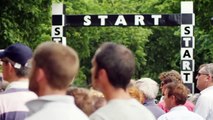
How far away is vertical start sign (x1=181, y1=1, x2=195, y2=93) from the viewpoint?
16.8 metres

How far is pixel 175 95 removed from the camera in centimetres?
730

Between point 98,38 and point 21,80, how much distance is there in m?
36.8

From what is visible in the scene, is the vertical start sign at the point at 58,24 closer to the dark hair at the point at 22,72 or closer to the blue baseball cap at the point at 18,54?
the blue baseball cap at the point at 18,54

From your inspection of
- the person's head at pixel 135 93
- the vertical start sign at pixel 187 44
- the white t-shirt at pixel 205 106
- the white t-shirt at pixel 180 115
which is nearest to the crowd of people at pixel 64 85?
the white t-shirt at pixel 180 115

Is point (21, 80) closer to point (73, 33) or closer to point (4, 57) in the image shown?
point (4, 57)

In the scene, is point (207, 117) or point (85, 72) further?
point (85, 72)

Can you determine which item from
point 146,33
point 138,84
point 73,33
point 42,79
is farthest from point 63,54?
point 146,33

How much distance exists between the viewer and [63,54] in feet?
13.0

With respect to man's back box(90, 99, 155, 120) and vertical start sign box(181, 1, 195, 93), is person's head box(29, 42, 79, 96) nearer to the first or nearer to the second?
man's back box(90, 99, 155, 120)

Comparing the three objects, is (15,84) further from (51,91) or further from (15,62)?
(51,91)

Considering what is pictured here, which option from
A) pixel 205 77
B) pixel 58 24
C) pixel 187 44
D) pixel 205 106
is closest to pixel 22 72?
pixel 205 106

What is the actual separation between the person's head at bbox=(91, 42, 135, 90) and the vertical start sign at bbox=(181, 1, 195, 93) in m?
12.2

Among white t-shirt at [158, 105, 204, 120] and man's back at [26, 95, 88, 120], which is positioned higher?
man's back at [26, 95, 88, 120]

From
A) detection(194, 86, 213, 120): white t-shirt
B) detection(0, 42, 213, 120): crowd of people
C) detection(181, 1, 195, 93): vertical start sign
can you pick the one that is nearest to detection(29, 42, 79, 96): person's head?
detection(0, 42, 213, 120): crowd of people
